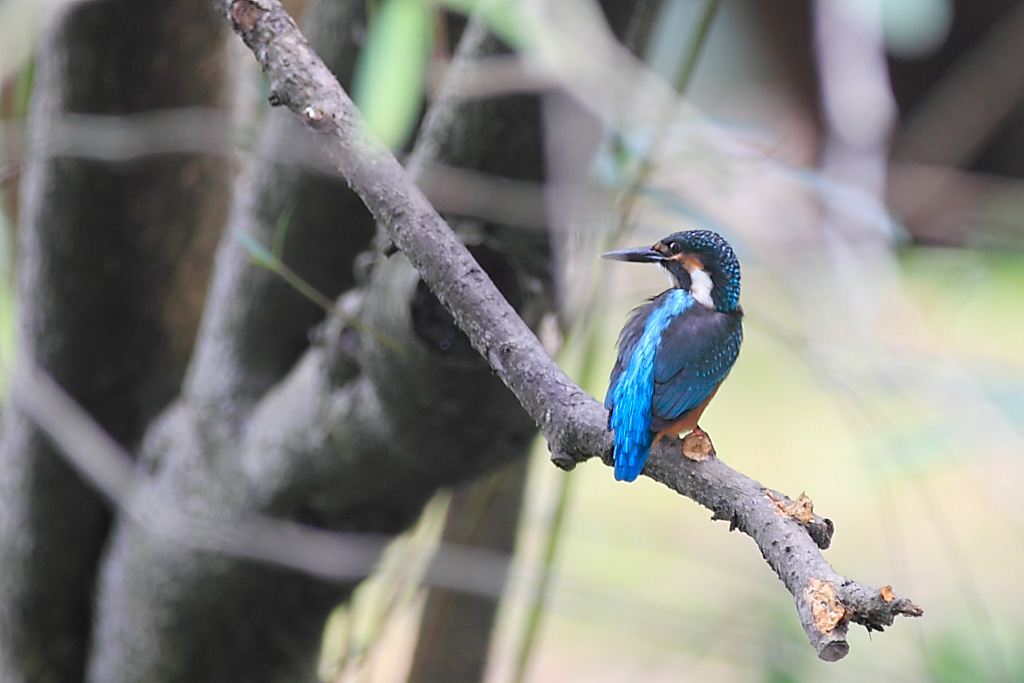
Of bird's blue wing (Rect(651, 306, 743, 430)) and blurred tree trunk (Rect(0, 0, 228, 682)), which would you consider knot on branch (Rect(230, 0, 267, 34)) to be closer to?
bird's blue wing (Rect(651, 306, 743, 430))

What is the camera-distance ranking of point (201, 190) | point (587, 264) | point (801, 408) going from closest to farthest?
point (587, 264) < point (201, 190) < point (801, 408)

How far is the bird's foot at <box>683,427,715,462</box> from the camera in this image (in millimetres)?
783

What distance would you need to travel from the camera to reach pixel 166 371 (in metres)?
1.90

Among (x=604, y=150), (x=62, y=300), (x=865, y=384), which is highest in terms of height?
(x=604, y=150)

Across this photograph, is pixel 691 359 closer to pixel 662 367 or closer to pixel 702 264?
pixel 662 367

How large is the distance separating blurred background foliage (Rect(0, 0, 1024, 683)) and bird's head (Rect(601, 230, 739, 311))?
0.17m

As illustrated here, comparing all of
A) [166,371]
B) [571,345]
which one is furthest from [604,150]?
[166,371]

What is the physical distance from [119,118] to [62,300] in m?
0.33

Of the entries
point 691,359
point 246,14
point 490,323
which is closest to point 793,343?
point 691,359

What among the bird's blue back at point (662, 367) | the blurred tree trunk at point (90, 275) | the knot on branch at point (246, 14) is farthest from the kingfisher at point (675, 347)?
the blurred tree trunk at point (90, 275)

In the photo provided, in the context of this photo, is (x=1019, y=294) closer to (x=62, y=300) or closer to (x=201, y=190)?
(x=201, y=190)

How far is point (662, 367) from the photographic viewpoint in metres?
0.96

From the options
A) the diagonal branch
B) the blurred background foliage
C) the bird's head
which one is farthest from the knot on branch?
the bird's head

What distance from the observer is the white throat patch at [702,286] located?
1.10 m
